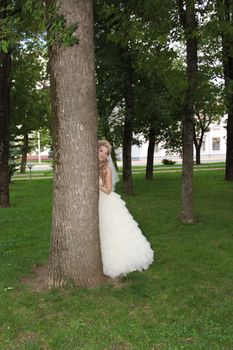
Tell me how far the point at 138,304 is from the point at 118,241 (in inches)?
52.6

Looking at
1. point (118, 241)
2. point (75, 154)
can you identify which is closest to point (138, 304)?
point (118, 241)

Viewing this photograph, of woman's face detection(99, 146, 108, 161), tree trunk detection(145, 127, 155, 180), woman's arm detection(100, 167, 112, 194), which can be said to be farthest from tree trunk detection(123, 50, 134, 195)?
woman's arm detection(100, 167, 112, 194)

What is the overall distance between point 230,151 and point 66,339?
17.4m

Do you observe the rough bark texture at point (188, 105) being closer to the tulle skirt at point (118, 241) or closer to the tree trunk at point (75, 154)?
the tulle skirt at point (118, 241)

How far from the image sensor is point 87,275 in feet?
19.6

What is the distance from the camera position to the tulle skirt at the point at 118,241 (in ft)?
21.3

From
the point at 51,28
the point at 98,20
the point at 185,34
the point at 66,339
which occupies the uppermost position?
the point at 98,20

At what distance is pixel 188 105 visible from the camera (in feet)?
34.3

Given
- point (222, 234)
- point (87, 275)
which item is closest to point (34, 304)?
point (87, 275)

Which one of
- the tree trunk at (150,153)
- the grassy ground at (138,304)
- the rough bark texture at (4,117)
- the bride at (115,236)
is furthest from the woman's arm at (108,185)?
the tree trunk at (150,153)

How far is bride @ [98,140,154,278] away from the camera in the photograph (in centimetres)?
652

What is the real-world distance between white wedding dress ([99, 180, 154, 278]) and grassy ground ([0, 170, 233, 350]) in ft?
0.69

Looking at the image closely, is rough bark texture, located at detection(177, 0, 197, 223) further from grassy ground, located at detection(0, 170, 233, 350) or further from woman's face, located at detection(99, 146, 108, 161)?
woman's face, located at detection(99, 146, 108, 161)

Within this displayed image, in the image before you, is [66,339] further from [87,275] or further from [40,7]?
[40,7]
